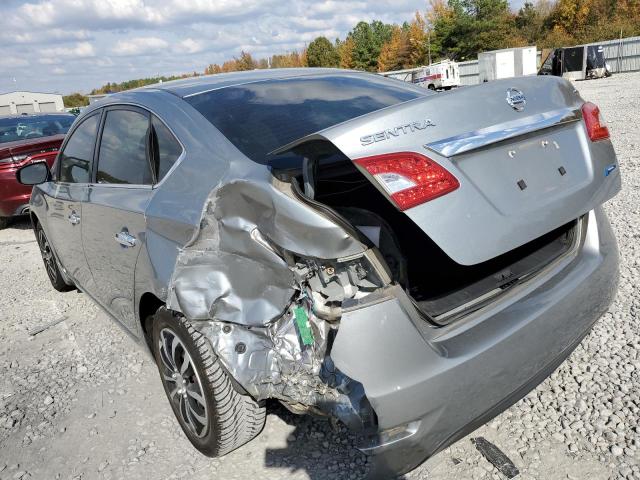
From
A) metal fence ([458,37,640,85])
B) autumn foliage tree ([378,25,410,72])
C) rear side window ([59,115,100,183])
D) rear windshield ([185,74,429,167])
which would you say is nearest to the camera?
rear windshield ([185,74,429,167])

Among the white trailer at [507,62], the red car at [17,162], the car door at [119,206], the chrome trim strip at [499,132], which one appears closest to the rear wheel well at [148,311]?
the car door at [119,206]

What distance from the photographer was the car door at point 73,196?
353cm

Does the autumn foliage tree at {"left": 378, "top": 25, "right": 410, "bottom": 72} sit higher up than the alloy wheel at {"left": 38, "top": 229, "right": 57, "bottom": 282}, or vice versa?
the autumn foliage tree at {"left": 378, "top": 25, "right": 410, "bottom": 72}

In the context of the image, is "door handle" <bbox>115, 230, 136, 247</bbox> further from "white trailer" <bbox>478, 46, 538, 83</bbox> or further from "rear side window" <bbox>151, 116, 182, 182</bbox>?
"white trailer" <bbox>478, 46, 538, 83</bbox>

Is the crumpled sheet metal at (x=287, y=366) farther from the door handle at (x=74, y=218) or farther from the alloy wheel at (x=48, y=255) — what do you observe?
the alloy wheel at (x=48, y=255)

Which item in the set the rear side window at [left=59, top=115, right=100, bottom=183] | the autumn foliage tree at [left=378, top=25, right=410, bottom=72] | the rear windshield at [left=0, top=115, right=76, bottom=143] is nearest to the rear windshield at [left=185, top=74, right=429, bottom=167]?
the rear side window at [left=59, top=115, right=100, bottom=183]

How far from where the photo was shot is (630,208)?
17.4 feet

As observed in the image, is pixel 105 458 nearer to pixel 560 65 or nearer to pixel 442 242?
pixel 442 242

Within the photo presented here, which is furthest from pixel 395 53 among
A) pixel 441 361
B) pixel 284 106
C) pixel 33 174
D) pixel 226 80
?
pixel 441 361

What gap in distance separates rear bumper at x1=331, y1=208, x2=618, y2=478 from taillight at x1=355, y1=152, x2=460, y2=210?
0.34 metres

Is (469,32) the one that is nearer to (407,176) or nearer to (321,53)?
(321,53)

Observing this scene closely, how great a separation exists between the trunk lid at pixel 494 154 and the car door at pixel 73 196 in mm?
2217

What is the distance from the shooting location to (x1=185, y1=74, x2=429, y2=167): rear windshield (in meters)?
2.42

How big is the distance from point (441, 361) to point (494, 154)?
2.43 feet
